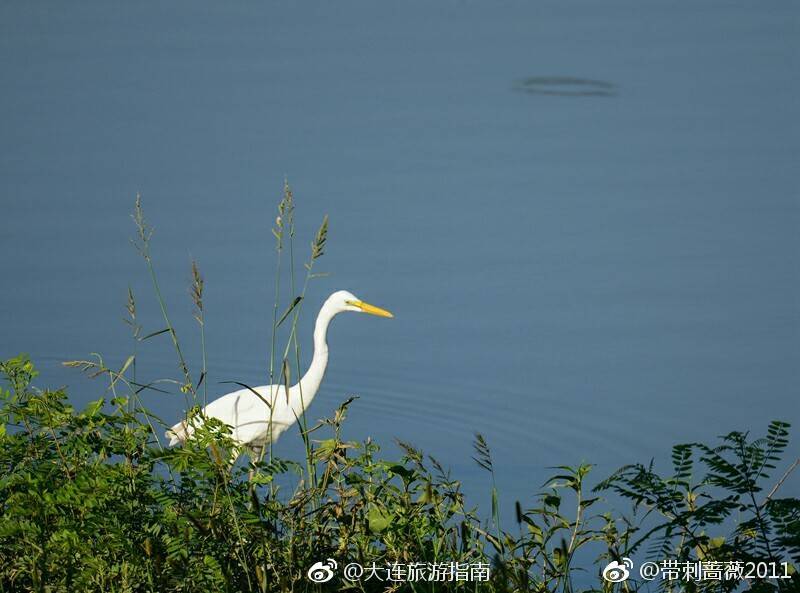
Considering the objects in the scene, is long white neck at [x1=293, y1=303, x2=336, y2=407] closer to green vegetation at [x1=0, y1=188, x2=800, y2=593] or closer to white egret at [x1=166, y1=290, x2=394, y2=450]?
white egret at [x1=166, y1=290, x2=394, y2=450]

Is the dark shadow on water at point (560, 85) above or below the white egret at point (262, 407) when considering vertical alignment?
above

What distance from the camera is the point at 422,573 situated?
327cm

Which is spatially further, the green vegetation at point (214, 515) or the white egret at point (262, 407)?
the white egret at point (262, 407)

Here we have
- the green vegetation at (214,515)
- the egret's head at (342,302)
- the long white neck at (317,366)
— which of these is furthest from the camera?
the egret's head at (342,302)

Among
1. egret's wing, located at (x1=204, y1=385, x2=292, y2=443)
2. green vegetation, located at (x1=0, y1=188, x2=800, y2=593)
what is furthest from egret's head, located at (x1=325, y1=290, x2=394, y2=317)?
green vegetation, located at (x1=0, y1=188, x2=800, y2=593)

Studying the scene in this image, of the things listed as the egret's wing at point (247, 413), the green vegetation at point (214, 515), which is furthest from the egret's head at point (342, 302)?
the green vegetation at point (214, 515)

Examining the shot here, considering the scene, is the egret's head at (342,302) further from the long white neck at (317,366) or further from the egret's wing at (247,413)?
the egret's wing at (247,413)

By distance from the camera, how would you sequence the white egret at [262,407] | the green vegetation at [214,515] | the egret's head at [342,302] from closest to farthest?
the green vegetation at [214,515] < the white egret at [262,407] < the egret's head at [342,302]

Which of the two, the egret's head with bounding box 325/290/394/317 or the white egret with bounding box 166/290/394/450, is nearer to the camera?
the white egret with bounding box 166/290/394/450

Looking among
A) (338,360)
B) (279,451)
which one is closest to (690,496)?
(279,451)

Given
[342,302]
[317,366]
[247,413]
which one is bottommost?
[247,413]

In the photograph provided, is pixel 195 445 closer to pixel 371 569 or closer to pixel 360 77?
pixel 371 569

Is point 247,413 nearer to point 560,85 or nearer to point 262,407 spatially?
point 262,407

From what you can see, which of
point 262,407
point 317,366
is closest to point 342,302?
point 317,366
